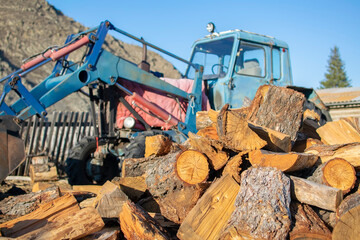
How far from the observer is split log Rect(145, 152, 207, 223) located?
3.37 meters

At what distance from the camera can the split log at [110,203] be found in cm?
334

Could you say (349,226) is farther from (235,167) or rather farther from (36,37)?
(36,37)

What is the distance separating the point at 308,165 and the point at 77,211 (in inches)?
89.6

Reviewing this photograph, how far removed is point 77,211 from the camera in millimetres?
3004

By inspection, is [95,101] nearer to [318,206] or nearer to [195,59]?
[195,59]

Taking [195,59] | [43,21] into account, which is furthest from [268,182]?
[43,21]

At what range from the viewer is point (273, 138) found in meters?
3.48

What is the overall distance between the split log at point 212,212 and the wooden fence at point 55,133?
7320 mm

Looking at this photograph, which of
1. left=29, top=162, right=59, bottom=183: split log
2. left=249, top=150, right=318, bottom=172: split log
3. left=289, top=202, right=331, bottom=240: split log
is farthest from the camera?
left=29, top=162, right=59, bottom=183: split log

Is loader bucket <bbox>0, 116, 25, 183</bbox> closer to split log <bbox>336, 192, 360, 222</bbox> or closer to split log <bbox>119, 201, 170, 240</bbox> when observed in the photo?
split log <bbox>119, 201, 170, 240</bbox>

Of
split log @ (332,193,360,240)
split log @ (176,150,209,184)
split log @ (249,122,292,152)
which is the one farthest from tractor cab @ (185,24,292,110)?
split log @ (332,193,360,240)

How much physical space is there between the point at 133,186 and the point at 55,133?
265 inches

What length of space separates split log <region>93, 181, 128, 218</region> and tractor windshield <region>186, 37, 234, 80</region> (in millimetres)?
4477

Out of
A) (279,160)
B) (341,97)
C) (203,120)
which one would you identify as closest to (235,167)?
(279,160)
